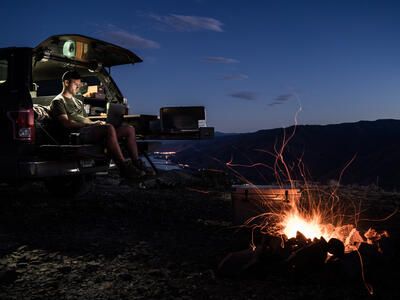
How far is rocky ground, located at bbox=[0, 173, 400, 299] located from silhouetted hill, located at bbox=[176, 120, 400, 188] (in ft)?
279

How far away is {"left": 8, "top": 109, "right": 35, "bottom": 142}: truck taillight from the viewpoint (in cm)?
509

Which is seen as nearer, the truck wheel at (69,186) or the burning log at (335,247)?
the burning log at (335,247)

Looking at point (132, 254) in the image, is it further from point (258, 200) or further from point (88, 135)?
point (88, 135)

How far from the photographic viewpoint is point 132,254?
162 inches

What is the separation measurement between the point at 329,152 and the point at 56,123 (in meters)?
143

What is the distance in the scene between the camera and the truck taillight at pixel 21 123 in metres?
5.09

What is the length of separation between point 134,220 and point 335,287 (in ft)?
10.9

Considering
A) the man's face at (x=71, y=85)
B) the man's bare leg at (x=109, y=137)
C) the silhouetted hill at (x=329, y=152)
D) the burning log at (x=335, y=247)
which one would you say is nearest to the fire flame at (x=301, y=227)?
the burning log at (x=335, y=247)

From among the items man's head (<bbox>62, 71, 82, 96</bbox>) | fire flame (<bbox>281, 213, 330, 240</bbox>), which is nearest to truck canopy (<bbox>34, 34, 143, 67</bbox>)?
man's head (<bbox>62, 71, 82, 96</bbox>)

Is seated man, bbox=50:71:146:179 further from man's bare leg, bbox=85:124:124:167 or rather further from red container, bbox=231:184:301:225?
red container, bbox=231:184:301:225

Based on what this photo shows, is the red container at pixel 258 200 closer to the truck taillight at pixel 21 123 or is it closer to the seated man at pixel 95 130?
A: the seated man at pixel 95 130

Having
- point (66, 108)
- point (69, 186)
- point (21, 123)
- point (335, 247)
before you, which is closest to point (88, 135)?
point (66, 108)

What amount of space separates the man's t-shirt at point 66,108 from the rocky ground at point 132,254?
1.46 meters

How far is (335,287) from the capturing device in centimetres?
319
